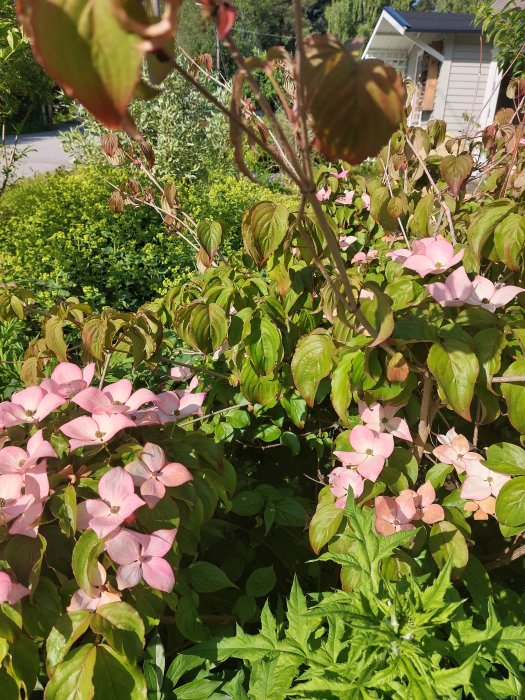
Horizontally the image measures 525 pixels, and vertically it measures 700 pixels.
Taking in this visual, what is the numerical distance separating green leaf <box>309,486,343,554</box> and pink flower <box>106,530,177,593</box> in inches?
12.7

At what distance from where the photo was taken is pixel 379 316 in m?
0.75

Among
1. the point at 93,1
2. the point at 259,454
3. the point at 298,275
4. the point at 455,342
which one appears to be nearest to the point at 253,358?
the point at 298,275

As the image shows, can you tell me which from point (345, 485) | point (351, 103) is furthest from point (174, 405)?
point (351, 103)

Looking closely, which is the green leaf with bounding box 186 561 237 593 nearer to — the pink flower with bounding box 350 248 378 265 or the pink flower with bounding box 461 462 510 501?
the pink flower with bounding box 461 462 510 501

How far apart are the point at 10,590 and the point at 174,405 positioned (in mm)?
458

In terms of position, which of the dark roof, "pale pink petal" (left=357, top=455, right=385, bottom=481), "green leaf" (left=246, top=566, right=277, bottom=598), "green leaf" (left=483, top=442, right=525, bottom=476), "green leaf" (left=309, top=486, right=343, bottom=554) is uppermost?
the dark roof

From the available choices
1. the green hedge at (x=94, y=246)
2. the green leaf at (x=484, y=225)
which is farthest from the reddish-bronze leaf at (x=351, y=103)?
the green hedge at (x=94, y=246)

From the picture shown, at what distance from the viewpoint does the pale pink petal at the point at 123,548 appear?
739mm

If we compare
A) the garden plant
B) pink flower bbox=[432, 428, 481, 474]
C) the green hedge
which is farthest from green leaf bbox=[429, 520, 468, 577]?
the green hedge

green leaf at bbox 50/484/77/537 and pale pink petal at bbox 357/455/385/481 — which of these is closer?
green leaf at bbox 50/484/77/537

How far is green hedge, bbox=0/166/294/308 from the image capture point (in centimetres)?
357

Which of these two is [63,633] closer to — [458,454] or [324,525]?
[324,525]

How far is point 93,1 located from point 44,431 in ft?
2.52

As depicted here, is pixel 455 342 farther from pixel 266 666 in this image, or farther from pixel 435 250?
pixel 266 666
